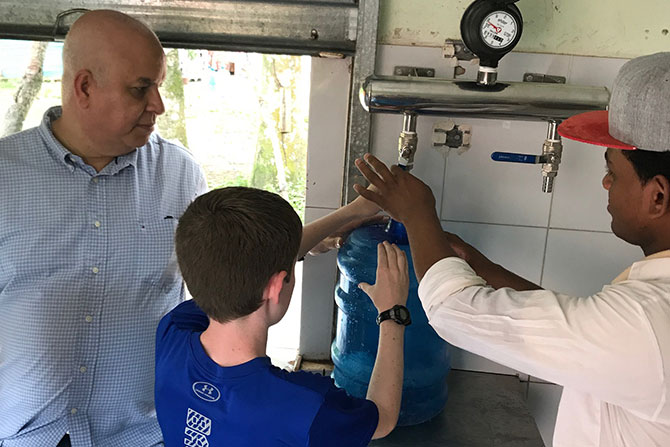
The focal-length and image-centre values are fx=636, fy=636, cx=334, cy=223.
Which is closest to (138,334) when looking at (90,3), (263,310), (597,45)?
(263,310)

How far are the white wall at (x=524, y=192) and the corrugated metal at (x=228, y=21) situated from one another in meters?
0.15

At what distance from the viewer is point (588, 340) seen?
0.86m

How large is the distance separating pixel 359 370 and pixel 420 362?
0.51 feet

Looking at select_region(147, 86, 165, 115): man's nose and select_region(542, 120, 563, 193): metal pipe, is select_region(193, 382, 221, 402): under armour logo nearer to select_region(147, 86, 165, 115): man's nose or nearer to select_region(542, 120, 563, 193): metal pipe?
select_region(147, 86, 165, 115): man's nose

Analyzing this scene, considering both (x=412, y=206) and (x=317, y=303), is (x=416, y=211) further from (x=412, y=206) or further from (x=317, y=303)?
(x=317, y=303)

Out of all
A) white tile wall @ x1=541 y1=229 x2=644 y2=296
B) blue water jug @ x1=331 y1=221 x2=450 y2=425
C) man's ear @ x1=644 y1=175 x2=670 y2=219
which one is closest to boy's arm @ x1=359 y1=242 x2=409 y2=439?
blue water jug @ x1=331 y1=221 x2=450 y2=425

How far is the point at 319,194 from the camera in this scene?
1701mm

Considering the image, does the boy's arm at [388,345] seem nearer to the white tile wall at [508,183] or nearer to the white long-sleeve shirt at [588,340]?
the white long-sleeve shirt at [588,340]

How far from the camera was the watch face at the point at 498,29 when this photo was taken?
1.34m

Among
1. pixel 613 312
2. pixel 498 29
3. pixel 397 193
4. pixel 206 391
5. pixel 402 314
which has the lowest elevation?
pixel 206 391

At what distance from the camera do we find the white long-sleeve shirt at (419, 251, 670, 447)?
0.85 metres

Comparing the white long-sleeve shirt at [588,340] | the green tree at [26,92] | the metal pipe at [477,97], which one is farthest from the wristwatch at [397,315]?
the green tree at [26,92]

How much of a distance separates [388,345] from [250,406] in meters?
0.29

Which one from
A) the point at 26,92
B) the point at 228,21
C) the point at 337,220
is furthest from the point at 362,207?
the point at 26,92
